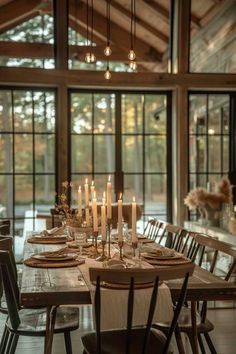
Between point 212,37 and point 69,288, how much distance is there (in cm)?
525

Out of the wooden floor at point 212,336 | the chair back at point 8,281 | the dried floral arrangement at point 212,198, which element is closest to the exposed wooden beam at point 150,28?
the dried floral arrangement at point 212,198

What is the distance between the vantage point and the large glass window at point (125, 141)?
687 centimetres

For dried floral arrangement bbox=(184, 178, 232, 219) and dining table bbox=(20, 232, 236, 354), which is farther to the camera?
dried floral arrangement bbox=(184, 178, 232, 219)

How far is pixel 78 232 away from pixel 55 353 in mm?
895

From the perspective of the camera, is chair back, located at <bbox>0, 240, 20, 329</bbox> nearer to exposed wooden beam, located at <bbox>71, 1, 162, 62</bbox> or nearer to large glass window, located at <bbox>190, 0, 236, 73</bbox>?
exposed wooden beam, located at <bbox>71, 1, 162, 62</bbox>

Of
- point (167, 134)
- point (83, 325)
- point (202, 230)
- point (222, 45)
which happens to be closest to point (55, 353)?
point (83, 325)

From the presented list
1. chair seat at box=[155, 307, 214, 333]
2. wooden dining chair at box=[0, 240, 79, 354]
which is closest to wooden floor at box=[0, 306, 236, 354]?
wooden dining chair at box=[0, 240, 79, 354]

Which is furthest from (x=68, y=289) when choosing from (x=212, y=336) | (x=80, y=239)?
(x=212, y=336)

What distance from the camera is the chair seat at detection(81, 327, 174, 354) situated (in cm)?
243

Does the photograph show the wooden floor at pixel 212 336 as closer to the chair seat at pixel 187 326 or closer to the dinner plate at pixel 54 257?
the chair seat at pixel 187 326

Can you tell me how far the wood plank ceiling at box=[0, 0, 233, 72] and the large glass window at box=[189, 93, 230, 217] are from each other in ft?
2.70

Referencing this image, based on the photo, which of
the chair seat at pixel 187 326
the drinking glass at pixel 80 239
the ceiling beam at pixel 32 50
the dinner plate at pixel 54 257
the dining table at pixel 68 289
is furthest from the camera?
the ceiling beam at pixel 32 50

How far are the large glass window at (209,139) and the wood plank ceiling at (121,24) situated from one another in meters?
0.82

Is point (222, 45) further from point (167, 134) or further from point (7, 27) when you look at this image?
point (7, 27)
